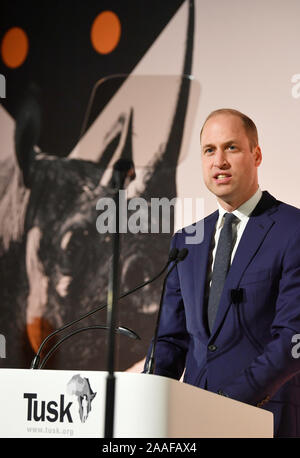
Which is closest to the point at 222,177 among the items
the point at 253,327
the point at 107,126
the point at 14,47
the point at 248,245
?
the point at 248,245

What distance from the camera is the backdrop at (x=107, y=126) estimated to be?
3.85 meters

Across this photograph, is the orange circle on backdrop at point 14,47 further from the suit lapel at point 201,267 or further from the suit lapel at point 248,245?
the suit lapel at point 248,245

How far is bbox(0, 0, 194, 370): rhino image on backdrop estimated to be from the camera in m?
3.95

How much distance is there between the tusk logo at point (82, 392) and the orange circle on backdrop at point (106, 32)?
9.40 ft

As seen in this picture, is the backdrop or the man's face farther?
the backdrop

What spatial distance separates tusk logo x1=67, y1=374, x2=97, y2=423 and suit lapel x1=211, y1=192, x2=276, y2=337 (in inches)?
41.4

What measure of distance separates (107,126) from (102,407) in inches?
102

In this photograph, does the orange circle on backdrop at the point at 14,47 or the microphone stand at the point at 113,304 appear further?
the orange circle on backdrop at the point at 14,47

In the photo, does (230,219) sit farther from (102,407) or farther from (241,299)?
(102,407)

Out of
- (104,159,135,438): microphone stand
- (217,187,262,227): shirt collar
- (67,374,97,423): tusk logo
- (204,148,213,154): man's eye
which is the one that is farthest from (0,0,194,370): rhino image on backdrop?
(67,374,97,423): tusk logo

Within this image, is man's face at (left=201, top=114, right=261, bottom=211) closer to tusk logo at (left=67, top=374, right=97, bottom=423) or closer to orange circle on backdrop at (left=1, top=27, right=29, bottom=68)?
tusk logo at (left=67, top=374, right=97, bottom=423)

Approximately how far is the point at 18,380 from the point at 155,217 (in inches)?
84.1

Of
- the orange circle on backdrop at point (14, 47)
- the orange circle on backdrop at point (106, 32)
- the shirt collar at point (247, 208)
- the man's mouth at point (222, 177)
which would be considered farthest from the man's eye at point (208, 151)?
the orange circle on backdrop at point (14, 47)
